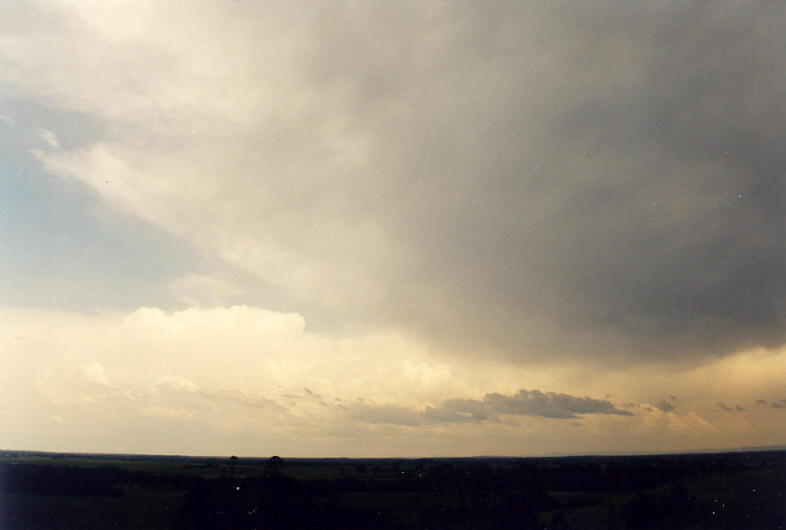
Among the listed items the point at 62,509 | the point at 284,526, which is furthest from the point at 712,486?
the point at 62,509

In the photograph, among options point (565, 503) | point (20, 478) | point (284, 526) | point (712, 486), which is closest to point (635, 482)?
point (712, 486)

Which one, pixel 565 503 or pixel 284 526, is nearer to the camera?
pixel 284 526

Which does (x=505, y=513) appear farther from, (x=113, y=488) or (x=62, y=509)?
(x=113, y=488)

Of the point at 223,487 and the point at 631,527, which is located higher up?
the point at 223,487

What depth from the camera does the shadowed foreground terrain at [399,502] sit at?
328 feet

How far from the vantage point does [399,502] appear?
144m

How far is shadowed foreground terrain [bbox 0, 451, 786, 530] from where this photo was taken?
10006 centimetres

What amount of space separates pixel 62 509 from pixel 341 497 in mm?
63513

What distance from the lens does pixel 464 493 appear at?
146 m

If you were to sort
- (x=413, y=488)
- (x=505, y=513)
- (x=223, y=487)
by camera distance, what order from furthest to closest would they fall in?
1. (x=413, y=488)
2. (x=505, y=513)
3. (x=223, y=487)

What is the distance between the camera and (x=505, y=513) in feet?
415

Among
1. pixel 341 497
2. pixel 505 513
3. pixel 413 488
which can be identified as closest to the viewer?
pixel 505 513

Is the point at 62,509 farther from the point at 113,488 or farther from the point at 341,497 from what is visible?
the point at 341,497

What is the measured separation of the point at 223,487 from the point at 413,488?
72.9 m
